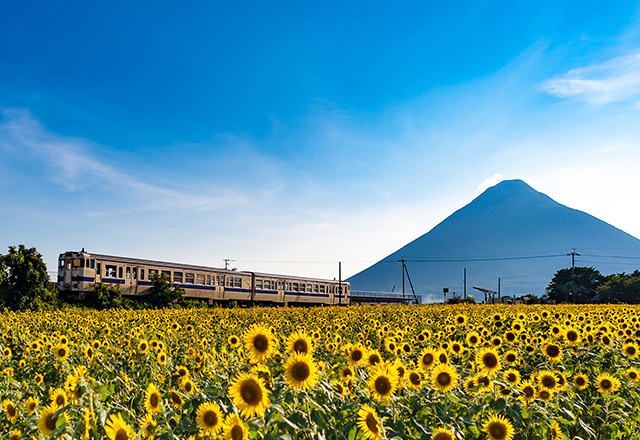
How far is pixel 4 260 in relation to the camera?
2281 cm

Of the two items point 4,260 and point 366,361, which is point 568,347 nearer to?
point 366,361

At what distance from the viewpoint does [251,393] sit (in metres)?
1.79

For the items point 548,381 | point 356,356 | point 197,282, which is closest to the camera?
point 356,356

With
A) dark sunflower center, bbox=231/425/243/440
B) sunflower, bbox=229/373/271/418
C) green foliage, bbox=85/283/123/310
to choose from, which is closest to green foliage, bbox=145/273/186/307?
green foliage, bbox=85/283/123/310

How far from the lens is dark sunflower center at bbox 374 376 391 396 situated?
2189 mm

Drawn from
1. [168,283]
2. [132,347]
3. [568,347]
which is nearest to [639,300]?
[168,283]

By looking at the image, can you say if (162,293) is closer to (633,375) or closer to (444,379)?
(633,375)

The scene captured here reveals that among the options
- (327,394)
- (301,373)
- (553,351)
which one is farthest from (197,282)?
(301,373)

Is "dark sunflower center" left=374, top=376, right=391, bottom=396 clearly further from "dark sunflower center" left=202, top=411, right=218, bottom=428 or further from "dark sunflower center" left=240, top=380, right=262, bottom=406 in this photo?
"dark sunflower center" left=202, top=411, right=218, bottom=428

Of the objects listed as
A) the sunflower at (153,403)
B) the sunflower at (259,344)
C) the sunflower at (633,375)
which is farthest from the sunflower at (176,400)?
the sunflower at (633,375)

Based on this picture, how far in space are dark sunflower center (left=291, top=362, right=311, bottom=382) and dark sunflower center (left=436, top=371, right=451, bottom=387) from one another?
114cm

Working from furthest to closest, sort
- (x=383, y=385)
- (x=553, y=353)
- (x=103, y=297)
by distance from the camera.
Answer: (x=103, y=297) → (x=553, y=353) → (x=383, y=385)

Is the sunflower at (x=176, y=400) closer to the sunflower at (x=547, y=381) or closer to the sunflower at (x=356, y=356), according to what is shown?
the sunflower at (x=356, y=356)

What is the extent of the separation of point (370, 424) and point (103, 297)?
27081mm
